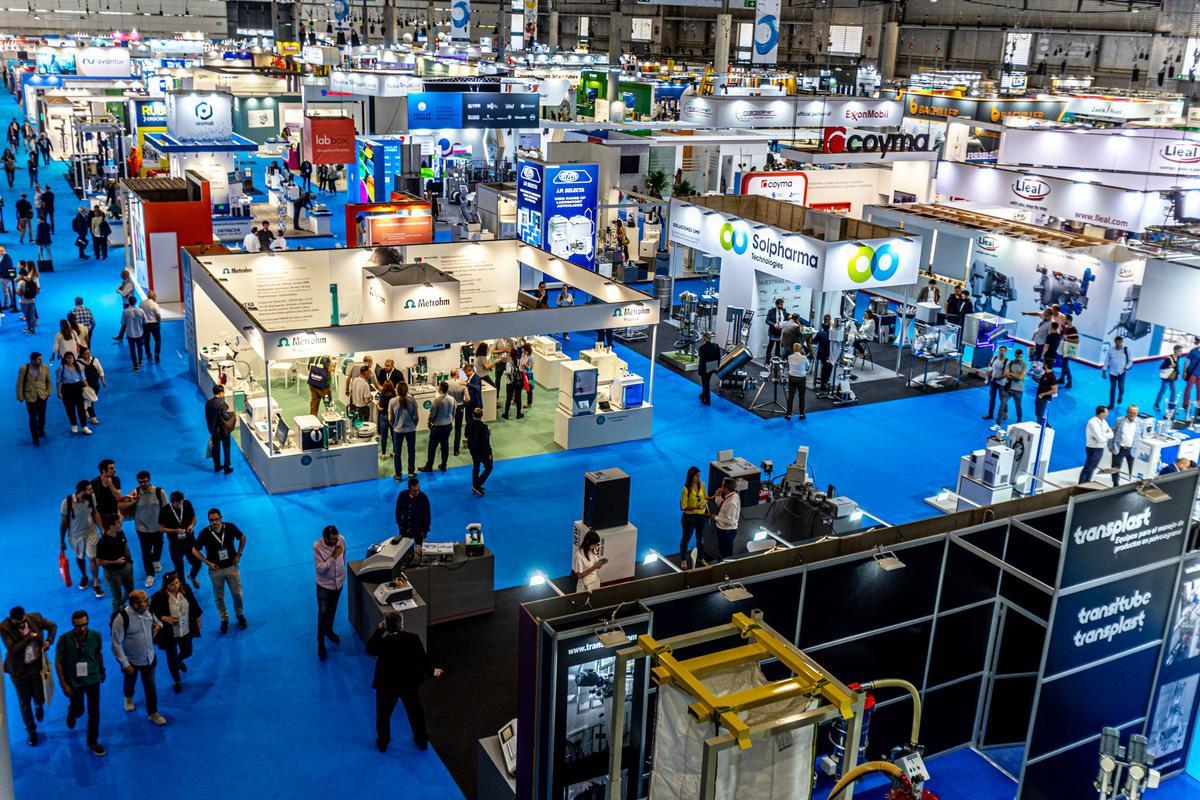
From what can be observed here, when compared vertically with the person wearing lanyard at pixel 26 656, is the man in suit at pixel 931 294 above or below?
above

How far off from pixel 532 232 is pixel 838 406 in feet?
26.2

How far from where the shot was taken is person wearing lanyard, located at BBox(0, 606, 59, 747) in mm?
6992

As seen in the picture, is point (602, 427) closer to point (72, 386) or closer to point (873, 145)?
point (72, 386)

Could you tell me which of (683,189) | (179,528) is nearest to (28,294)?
(179,528)

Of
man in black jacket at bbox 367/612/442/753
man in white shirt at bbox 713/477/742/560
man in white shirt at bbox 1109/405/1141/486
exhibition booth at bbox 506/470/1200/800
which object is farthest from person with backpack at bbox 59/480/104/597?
man in white shirt at bbox 1109/405/1141/486

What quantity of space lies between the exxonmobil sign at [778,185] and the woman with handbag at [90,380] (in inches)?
455

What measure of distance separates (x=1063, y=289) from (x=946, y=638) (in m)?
13.0

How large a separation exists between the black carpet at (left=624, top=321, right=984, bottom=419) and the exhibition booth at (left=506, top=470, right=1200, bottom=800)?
7546 millimetres

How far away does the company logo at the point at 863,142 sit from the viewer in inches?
1018

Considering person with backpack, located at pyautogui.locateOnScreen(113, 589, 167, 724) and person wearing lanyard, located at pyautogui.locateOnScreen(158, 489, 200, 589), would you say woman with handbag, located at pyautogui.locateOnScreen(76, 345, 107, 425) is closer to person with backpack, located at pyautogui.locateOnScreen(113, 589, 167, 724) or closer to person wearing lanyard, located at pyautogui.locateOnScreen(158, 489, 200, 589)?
person wearing lanyard, located at pyautogui.locateOnScreen(158, 489, 200, 589)

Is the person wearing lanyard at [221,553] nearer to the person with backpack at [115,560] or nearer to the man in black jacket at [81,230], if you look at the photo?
the person with backpack at [115,560]

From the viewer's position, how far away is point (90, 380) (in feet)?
44.1

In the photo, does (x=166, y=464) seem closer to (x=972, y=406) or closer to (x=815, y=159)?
(x=972, y=406)

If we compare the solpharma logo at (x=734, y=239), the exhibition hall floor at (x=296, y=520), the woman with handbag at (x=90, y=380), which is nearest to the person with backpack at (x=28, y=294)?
the exhibition hall floor at (x=296, y=520)
